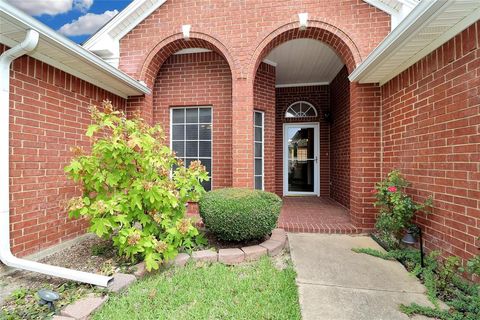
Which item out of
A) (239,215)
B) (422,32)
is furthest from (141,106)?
(422,32)

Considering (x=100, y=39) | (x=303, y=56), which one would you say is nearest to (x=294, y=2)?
(x=303, y=56)

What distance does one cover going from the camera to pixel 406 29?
2.48 m

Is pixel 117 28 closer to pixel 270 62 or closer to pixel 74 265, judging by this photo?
pixel 270 62

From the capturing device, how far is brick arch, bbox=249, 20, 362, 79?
14.0 feet

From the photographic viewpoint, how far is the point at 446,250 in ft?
8.48

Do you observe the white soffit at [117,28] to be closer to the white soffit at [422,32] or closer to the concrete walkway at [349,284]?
the white soffit at [422,32]

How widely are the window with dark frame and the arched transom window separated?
11.0ft

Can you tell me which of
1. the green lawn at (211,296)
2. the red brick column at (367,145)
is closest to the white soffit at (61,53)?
the green lawn at (211,296)

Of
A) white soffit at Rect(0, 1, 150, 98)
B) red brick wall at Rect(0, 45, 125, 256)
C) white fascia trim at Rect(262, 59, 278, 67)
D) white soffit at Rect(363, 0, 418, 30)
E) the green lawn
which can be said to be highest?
white soffit at Rect(363, 0, 418, 30)

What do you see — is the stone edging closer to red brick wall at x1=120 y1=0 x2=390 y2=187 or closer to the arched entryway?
the arched entryway

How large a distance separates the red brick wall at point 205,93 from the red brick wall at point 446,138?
329cm

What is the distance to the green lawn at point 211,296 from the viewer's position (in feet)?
6.77

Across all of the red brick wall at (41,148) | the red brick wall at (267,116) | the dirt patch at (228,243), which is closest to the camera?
the red brick wall at (41,148)

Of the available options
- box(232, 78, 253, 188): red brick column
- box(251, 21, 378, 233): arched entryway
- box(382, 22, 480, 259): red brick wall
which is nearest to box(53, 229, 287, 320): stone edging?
box(251, 21, 378, 233): arched entryway
